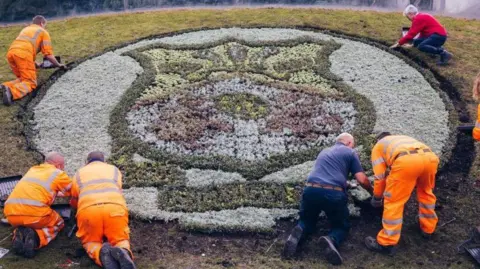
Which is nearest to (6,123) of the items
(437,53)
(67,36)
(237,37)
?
(67,36)

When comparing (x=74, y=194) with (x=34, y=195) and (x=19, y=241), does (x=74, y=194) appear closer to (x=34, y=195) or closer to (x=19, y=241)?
(x=34, y=195)

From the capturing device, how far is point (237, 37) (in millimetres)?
19000

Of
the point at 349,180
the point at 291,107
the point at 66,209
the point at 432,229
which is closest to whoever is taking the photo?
the point at 432,229

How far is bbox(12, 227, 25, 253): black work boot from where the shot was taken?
10.8 m

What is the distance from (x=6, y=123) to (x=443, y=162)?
33.0ft

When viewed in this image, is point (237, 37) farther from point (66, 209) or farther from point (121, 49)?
point (66, 209)

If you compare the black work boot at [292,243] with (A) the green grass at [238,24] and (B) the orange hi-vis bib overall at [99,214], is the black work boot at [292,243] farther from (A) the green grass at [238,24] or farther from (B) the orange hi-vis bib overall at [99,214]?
(B) the orange hi-vis bib overall at [99,214]

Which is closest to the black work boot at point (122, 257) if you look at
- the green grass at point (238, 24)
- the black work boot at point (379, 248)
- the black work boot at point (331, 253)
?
the green grass at point (238, 24)

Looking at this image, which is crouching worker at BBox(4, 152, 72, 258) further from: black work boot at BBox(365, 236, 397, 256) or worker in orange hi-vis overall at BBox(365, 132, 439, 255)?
worker in orange hi-vis overall at BBox(365, 132, 439, 255)

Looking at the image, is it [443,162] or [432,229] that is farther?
[443,162]

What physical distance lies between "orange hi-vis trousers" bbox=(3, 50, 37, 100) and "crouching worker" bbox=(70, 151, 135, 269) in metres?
6.41

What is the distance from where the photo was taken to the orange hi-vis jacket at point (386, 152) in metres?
11.0

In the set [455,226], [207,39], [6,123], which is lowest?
[455,226]

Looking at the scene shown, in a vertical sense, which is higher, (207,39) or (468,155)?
(207,39)
